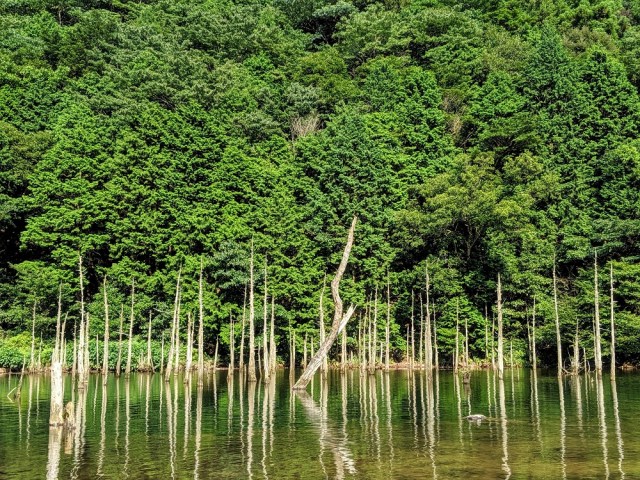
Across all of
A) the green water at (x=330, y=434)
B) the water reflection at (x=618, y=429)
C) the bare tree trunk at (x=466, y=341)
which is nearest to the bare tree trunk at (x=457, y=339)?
the bare tree trunk at (x=466, y=341)

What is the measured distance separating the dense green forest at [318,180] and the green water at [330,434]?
18.5 m

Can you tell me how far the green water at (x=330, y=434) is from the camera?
15.2 m

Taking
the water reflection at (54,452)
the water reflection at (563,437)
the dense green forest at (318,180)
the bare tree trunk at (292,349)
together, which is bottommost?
the water reflection at (563,437)

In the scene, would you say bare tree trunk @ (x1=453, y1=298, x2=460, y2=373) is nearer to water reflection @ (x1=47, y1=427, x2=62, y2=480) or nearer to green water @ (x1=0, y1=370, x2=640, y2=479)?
green water @ (x1=0, y1=370, x2=640, y2=479)

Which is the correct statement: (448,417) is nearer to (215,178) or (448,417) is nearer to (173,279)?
(173,279)

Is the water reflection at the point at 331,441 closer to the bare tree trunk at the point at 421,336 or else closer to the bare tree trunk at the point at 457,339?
the bare tree trunk at the point at 421,336

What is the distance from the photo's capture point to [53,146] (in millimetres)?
60469

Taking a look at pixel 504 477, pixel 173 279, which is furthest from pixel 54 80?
pixel 504 477

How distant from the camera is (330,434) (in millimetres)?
20484

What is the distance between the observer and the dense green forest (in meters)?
54.2

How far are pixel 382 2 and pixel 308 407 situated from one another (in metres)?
74.7

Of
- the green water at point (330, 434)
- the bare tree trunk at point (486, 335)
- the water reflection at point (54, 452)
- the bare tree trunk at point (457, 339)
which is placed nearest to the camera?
the water reflection at point (54, 452)

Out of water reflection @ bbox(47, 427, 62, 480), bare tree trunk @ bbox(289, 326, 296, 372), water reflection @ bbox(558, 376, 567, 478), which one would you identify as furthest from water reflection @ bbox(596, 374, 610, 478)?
bare tree trunk @ bbox(289, 326, 296, 372)

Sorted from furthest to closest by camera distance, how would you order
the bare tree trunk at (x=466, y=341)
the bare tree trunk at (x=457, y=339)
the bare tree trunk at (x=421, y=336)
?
the bare tree trunk at (x=421, y=336) → the bare tree trunk at (x=466, y=341) → the bare tree trunk at (x=457, y=339)
